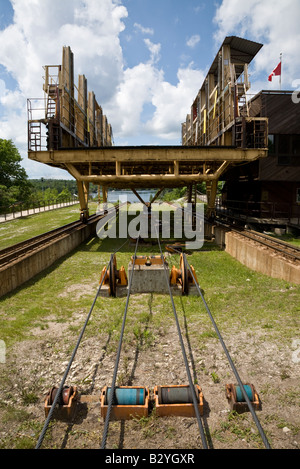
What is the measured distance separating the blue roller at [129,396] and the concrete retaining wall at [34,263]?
5.10 metres

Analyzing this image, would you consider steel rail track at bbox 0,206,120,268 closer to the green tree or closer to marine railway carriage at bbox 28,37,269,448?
marine railway carriage at bbox 28,37,269,448

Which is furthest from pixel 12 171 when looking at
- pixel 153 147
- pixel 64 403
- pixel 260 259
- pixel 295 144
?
pixel 64 403

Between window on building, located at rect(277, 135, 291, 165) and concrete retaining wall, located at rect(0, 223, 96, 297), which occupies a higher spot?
window on building, located at rect(277, 135, 291, 165)

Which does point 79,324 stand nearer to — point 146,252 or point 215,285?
point 215,285

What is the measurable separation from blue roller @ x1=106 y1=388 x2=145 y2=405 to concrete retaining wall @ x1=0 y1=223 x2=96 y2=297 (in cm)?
510

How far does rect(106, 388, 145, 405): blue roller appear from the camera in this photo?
346 cm

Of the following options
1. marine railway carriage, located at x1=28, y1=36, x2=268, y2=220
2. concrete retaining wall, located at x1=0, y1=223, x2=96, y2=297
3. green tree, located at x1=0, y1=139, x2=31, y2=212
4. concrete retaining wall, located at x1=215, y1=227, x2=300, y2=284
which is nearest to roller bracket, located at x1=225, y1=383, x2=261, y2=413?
concrete retaining wall, located at x1=215, y1=227, x2=300, y2=284

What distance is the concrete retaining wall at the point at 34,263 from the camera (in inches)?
293

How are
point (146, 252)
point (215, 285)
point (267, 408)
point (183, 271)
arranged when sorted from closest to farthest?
1. point (267, 408)
2. point (183, 271)
3. point (215, 285)
4. point (146, 252)

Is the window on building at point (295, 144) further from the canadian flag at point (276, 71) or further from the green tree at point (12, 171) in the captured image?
the green tree at point (12, 171)

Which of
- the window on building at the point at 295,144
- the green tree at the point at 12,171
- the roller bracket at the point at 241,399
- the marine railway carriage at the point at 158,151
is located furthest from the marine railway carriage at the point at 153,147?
the green tree at the point at 12,171

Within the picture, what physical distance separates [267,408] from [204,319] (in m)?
2.57
